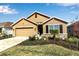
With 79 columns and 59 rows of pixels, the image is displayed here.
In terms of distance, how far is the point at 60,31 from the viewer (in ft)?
21.4

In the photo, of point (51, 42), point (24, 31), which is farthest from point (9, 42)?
point (51, 42)

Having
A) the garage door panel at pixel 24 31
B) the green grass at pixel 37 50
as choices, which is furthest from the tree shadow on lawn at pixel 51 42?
the garage door panel at pixel 24 31

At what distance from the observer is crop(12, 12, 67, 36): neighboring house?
6437mm

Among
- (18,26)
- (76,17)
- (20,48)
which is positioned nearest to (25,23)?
(18,26)

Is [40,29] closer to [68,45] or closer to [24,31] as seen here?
[24,31]

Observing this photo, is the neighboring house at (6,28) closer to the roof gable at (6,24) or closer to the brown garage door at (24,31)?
the roof gable at (6,24)

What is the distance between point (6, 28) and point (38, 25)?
724mm

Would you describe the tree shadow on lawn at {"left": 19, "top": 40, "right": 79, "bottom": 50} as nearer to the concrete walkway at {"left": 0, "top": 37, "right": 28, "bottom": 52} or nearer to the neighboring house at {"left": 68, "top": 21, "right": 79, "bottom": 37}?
the concrete walkway at {"left": 0, "top": 37, "right": 28, "bottom": 52}

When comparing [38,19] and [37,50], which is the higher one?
[38,19]

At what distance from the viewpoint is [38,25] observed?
21.4ft

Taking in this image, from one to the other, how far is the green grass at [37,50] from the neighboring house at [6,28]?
0.42 meters

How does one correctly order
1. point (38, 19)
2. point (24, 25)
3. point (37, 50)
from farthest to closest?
point (24, 25) < point (38, 19) < point (37, 50)

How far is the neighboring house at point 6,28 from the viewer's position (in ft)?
21.2

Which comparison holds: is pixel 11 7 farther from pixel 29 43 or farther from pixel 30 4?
pixel 29 43
